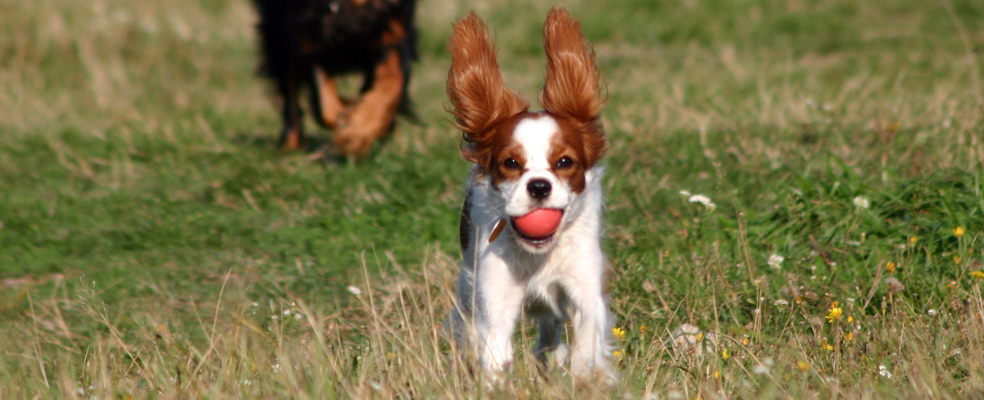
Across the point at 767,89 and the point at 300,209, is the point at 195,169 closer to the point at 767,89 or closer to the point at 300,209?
the point at 300,209

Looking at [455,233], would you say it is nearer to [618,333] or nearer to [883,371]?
[618,333]

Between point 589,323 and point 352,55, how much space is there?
314 cm

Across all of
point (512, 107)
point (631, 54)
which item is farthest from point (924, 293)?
point (631, 54)

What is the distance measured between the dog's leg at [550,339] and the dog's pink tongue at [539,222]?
0.49 metres

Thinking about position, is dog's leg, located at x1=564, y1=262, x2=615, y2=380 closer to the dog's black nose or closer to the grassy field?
the grassy field

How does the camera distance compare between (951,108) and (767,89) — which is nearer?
(951,108)

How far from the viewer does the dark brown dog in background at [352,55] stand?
5223mm

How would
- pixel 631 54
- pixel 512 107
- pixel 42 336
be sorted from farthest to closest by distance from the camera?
pixel 631 54 < pixel 42 336 < pixel 512 107

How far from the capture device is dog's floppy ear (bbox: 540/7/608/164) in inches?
113

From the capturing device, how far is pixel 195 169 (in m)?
5.50

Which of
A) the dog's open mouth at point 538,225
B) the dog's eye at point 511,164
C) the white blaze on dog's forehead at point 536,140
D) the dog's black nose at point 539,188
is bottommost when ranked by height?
the dog's open mouth at point 538,225

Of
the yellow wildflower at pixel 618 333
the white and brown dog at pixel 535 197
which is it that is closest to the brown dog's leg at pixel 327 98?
the white and brown dog at pixel 535 197

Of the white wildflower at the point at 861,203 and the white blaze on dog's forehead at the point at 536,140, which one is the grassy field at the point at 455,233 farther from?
the white blaze on dog's forehead at the point at 536,140

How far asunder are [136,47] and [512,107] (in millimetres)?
7050
